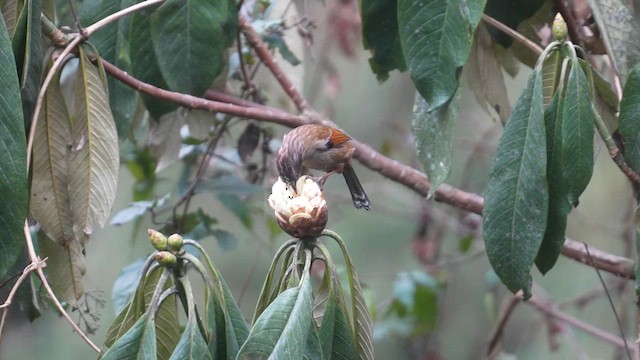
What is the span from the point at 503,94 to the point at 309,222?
3.56ft

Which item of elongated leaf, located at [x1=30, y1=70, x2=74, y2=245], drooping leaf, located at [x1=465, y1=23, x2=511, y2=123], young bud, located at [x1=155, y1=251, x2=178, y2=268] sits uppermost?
young bud, located at [x1=155, y1=251, x2=178, y2=268]

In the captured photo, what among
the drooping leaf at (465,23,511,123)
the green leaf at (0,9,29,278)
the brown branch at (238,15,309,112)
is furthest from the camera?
the brown branch at (238,15,309,112)

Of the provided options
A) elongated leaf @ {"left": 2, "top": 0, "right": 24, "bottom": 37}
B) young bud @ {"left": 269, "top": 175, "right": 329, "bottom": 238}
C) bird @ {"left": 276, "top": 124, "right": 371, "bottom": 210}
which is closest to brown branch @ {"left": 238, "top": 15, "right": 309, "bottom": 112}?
bird @ {"left": 276, "top": 124, "right": 371, "bottom": 210}

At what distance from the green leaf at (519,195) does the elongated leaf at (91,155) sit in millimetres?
619

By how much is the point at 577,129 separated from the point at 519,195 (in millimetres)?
130

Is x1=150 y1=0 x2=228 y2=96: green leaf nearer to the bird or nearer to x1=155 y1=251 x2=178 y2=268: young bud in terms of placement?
the bird

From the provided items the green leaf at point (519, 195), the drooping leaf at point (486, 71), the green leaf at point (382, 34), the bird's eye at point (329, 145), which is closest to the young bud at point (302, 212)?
the green leaf at point (519, 195)

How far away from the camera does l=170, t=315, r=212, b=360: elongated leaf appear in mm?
1038

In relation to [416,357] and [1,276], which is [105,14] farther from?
[416,357]

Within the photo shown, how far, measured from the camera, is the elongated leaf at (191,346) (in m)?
1.04

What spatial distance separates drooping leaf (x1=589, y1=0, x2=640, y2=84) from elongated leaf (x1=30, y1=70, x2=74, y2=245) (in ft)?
3.25

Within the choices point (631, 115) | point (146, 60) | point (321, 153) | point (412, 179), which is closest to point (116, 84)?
point (146, 60)

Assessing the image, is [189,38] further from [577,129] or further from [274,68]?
[577,129]


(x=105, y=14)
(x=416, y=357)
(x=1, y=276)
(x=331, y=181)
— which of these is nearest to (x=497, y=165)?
(x=1, y=276)
